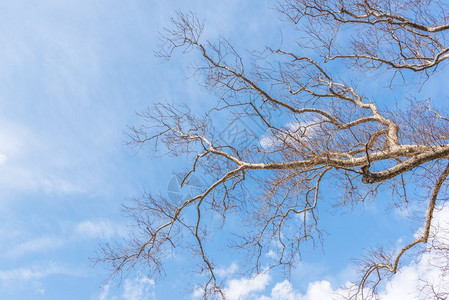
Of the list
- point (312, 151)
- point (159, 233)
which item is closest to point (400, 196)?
point (312, 151)

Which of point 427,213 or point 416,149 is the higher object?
point 416,149

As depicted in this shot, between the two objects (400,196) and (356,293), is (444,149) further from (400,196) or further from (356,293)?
(356,293)

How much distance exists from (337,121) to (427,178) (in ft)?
4.72

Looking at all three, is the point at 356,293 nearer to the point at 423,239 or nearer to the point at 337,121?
the point at 423,239

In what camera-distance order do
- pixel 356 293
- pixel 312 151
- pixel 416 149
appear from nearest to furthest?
pixel 312 151
pixel 416 149
pixel 356 293

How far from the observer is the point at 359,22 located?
197 inches

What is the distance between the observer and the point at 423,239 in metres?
5.11

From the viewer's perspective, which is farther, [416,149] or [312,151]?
[416,149]

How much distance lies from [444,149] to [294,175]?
1765 mm

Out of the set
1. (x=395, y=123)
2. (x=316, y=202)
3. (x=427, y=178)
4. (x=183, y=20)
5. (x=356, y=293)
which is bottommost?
(x=356, y=293)

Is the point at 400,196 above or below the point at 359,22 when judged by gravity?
below

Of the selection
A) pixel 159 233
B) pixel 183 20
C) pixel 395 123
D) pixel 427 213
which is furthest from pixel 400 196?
pixel 183 20

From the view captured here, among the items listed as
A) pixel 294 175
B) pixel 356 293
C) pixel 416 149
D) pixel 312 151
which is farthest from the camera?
pixel 356 293

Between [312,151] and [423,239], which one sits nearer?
[312,151]
